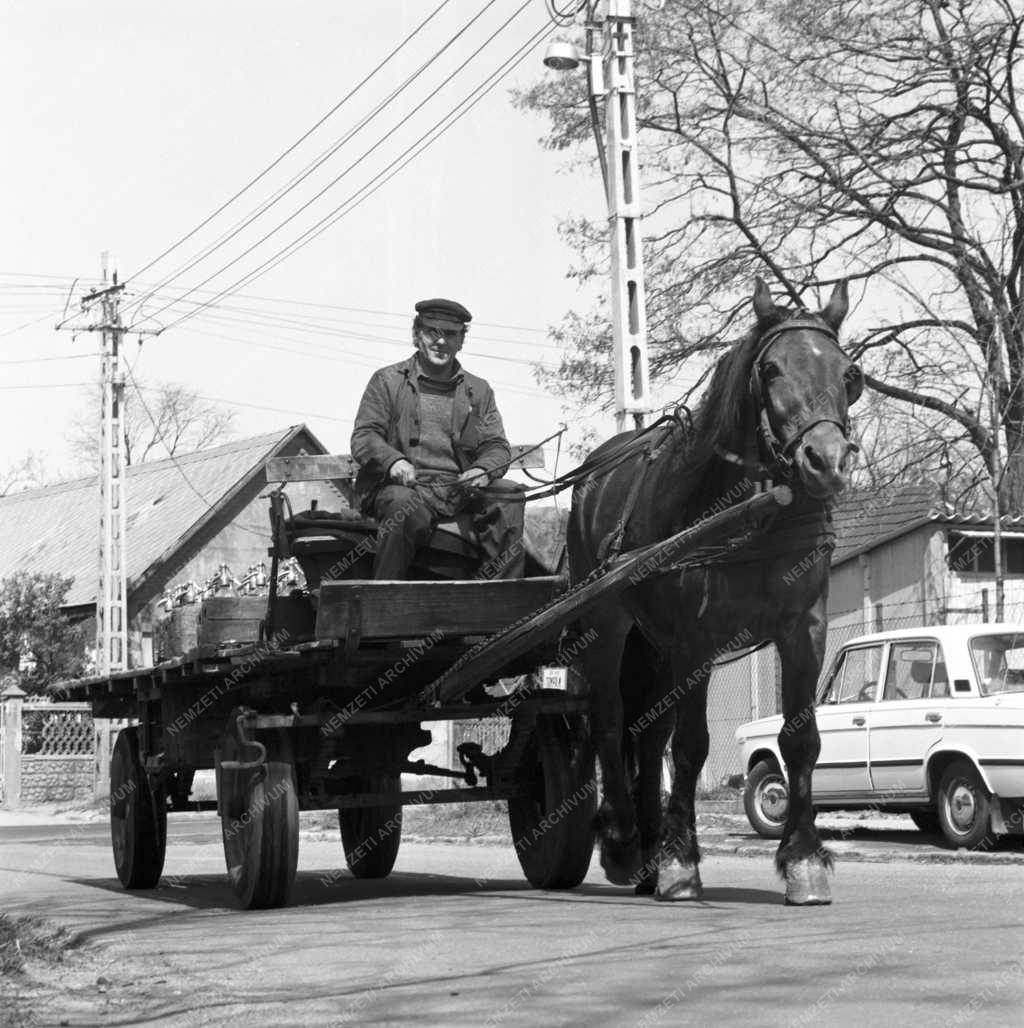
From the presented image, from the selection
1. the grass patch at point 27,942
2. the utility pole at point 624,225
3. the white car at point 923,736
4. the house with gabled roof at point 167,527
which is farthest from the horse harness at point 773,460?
the house with gabled roof at point 167,527

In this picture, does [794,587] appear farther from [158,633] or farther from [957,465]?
[957,465]

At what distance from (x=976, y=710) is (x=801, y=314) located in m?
7.45

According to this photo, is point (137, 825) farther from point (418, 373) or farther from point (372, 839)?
point (418, 373)

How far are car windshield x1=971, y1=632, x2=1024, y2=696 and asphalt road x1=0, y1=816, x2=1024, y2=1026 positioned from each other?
170 inches

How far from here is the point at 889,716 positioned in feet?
51.7

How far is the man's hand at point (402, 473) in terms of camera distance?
9344mm

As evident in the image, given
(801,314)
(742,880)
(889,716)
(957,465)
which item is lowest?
(742,880)

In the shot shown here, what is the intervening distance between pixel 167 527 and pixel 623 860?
1445 inches

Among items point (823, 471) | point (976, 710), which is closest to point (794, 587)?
point (823, 471)

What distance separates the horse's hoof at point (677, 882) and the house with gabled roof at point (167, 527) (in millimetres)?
32103

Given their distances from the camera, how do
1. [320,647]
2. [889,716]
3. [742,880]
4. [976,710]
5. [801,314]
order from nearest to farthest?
[801,314], [320,647], [742,880], [976,710], [889,716]

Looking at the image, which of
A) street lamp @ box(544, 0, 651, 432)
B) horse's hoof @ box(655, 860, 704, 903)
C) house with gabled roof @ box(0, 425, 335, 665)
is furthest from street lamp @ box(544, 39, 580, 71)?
house with gabled roof @ box(0, 425, 335, 665)

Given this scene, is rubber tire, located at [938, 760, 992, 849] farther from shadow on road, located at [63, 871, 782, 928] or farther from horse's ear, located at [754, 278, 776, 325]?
horse's ear, located at [754, 278, 776, 325]

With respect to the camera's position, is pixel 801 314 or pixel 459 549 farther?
pixel 459 549
